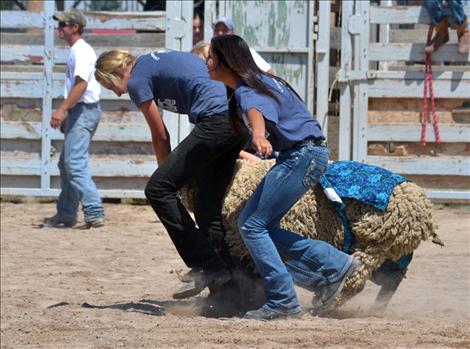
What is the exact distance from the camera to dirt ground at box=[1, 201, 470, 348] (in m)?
5.29

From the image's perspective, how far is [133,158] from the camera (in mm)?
10805

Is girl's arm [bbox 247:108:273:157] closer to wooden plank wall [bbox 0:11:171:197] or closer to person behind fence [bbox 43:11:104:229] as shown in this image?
person behind fence [bbox 43:11:104:229]

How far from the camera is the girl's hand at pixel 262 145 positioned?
511 cm

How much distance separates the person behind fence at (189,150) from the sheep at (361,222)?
113 millimetres

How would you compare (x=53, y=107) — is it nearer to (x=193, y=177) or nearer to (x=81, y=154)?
(x=81, y=154)

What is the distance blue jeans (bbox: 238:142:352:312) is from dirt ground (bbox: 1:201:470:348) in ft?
0.68

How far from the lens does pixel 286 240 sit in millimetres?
5887

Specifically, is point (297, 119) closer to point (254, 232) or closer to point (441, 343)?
point (254, 232)

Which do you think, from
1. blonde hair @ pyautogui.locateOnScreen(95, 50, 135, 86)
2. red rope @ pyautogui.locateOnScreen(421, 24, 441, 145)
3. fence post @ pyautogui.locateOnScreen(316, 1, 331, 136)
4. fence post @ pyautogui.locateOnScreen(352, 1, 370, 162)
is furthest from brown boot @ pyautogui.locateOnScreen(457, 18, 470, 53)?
blonde hair @ pyautogui.locateOnScreen(95, 50, 135, 86)

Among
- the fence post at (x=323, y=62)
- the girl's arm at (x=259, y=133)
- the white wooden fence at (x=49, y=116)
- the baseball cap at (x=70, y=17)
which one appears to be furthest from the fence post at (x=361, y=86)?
the girl's arm at (x=259, y=133)

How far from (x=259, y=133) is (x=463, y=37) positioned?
5.24 metres

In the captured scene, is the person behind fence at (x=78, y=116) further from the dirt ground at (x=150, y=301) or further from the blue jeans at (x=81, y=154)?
the dirt ground at (x=150, y=301)

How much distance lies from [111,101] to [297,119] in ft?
17.8

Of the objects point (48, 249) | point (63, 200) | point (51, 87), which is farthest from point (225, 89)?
point (51, 87)
